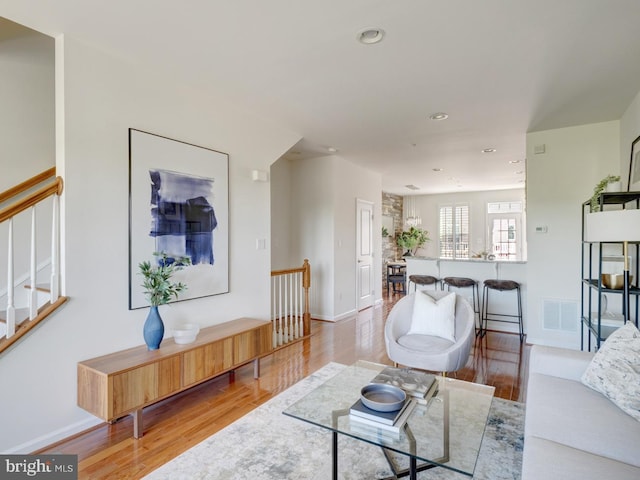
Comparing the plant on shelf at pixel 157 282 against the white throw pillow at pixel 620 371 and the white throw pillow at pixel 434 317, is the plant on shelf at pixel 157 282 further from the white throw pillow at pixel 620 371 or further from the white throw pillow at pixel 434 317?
the white throw pillow at pixel 620 371

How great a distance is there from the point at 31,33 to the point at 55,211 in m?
1.51

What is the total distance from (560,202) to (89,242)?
5.00 metres

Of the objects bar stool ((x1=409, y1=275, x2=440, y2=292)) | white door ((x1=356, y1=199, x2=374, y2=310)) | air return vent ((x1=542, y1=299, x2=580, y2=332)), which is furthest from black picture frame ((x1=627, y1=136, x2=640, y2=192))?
white door ((x1=356, y1=199, x2=374, y2=310))

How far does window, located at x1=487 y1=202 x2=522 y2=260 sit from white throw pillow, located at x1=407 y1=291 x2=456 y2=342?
7.35 metres

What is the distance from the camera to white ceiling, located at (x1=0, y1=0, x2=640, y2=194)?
2.08m

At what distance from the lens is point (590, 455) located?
4.93ft

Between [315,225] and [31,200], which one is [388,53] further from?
[315,225]

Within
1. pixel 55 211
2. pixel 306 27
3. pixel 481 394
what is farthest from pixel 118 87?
pixel 481 394

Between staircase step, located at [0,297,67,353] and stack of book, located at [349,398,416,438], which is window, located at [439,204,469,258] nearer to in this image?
stack of book, located at [349,398,416,438]

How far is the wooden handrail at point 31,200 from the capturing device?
84.1 inches

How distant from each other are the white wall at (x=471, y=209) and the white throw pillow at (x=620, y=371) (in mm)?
8439

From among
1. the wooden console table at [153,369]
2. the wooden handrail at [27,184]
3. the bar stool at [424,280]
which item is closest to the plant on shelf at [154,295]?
the wooden console table at [153,369]

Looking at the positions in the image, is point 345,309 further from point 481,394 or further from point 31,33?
point 31,33

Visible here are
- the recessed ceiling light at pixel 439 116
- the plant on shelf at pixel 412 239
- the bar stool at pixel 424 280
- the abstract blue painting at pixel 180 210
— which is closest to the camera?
the abstract blue painting at pixel 180 210
